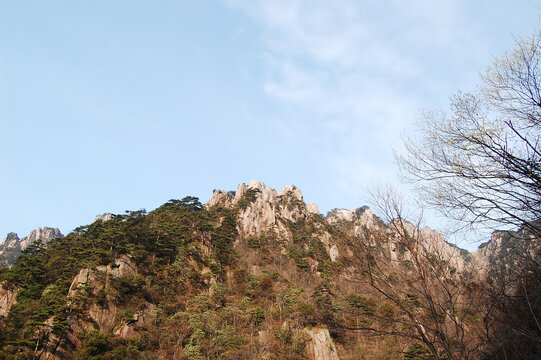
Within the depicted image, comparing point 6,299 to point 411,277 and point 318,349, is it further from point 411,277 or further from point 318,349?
point 411,277

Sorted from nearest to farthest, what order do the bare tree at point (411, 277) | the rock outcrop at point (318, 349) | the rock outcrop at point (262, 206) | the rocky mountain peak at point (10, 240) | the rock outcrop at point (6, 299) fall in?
the bare tree at point (411, 277) < the rock outcrop at point (318, 349) < the rock outcrop at point (6, 299) < the rock outcrop at point (262, 206) < the rocky mountain peak at point (10, 240)

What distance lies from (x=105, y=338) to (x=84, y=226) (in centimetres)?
2427

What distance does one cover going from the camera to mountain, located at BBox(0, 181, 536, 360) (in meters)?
5.53

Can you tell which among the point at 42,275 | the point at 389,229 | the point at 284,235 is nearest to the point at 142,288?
the point at 42,275

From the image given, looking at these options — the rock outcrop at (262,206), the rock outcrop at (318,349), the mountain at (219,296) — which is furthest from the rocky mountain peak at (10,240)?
the rock outcrop at (318,349)

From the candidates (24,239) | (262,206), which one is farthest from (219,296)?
(24,239)

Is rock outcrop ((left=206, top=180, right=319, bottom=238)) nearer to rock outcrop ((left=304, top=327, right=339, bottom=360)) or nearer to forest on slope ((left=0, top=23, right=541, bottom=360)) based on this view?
forest on slope ((left=0, top=23, right=541, bottom=360))

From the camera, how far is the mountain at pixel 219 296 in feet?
18.1

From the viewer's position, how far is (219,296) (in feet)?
93.2

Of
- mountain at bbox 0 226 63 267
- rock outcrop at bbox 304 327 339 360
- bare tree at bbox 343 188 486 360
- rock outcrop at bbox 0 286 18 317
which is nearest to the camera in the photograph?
bare tree at bbox 343 188 486 360

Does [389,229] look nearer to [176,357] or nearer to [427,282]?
[427,282]

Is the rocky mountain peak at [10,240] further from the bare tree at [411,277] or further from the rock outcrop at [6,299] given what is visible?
the bare tree at [411,277]

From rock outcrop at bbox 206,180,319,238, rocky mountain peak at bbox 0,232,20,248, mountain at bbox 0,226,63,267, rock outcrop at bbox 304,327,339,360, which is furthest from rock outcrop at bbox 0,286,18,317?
rocky mountain peak at bbox 0,232,20,248

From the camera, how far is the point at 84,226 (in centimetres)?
3925
